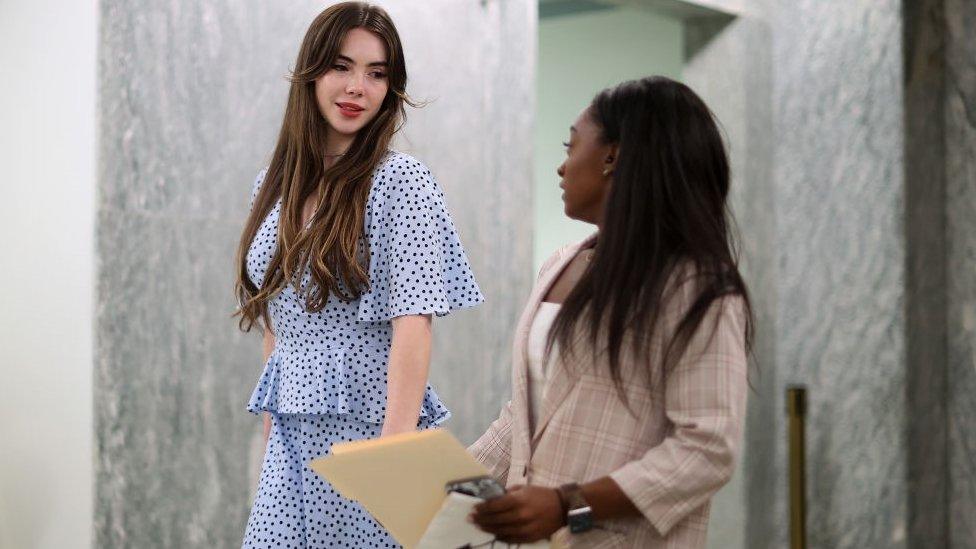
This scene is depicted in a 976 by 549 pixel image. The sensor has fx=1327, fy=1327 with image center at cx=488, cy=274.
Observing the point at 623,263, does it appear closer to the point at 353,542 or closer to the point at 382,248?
the point at 382,248

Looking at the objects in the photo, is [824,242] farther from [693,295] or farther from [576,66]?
[693,295]

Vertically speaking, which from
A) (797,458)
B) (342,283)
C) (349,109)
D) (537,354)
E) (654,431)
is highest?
(349,109)

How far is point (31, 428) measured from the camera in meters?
4.11

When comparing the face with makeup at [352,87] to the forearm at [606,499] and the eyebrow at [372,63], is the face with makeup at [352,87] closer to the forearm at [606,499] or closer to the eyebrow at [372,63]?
the eyebrow at [372,63]

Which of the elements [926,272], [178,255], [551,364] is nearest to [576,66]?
[926,272]

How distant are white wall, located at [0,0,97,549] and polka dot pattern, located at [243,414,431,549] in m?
1.36

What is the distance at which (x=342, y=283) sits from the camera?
265 cm

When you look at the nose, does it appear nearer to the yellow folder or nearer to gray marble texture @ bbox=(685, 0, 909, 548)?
the yellow folder

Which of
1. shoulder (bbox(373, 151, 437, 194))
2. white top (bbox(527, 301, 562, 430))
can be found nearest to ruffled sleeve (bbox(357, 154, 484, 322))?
shoulder (bbox(373, 151, 437, 194))

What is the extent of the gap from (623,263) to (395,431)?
760 mm

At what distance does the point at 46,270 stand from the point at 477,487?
2538mm

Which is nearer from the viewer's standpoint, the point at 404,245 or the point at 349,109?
the point at 404,245

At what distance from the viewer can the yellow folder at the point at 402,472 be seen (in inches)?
72.6

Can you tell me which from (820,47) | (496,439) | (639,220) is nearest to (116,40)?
(496,439)
